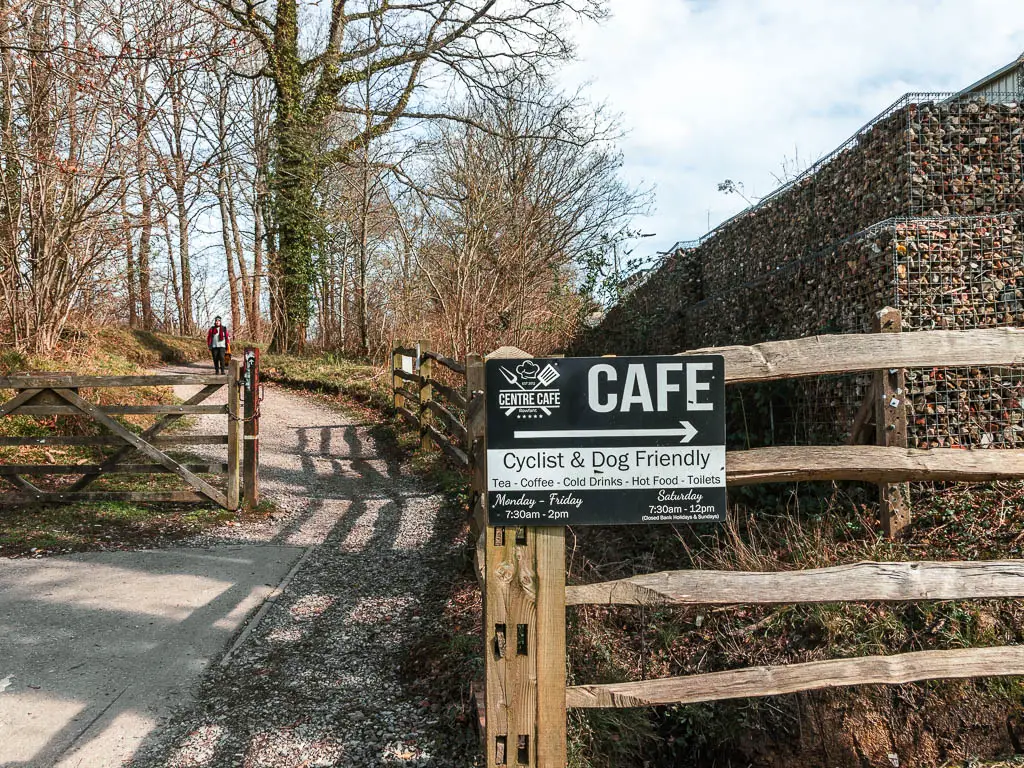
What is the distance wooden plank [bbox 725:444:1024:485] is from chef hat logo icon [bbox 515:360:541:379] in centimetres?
83

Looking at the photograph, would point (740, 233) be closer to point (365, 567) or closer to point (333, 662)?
point (365, 567)

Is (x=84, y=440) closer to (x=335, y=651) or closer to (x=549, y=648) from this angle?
(x=335, y=651)

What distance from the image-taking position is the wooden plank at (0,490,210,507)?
24.3 ft

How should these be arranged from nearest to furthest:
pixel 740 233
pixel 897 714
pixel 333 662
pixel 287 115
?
pixel 897 714, pixel 333 662, pixel 740 233, pixel 287 115

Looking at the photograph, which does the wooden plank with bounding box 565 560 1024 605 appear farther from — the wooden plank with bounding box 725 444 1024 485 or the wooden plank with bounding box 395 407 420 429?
the wooden plank with bounding box 395 407 420 429

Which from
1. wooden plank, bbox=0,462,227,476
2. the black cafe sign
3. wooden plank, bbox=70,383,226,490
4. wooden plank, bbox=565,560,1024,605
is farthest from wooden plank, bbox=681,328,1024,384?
wooden plank, bbox=0,462,227,476

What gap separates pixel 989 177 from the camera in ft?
20.3

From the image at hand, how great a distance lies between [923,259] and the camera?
5812mm

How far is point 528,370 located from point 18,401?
6.57 m

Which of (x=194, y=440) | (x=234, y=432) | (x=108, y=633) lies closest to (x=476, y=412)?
(x=108, y=633)

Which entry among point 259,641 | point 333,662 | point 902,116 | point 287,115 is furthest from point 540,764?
point 287,115

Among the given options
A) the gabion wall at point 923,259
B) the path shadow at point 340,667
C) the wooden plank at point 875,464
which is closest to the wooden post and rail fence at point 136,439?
the path shadow at point 340,667

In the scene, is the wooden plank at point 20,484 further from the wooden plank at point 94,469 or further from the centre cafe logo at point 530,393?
the centre cafe logo at point 530,393

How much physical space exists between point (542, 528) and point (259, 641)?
294 centimetres
